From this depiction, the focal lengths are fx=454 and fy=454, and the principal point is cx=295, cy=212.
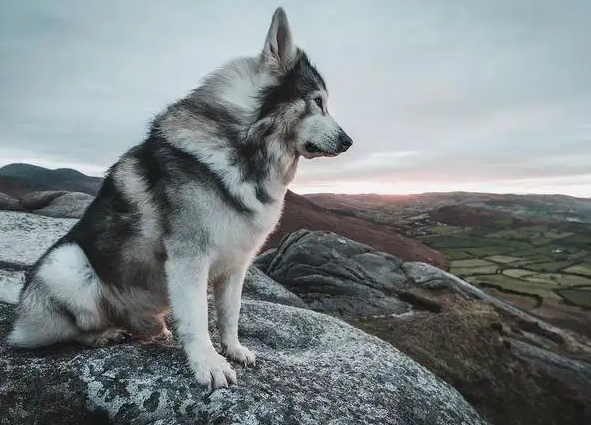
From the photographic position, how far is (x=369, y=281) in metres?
25.2

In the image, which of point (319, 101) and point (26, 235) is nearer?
point (319, 101)

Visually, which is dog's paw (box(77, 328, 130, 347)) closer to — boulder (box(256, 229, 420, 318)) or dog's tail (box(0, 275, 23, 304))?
dog's tail (box(0, 275, 23, 304))

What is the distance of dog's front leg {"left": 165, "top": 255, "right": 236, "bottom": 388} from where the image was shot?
258 inches

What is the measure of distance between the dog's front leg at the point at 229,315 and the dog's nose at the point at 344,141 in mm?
2671

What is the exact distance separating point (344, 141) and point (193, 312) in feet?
11.3

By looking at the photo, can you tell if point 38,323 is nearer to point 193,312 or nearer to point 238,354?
point 193,312

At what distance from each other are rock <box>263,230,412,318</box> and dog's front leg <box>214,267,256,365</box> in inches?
574

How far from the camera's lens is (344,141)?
711cm

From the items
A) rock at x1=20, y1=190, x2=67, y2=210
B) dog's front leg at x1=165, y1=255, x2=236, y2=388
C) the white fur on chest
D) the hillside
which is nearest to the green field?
the hillside

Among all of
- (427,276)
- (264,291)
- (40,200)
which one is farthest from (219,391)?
(40,200)

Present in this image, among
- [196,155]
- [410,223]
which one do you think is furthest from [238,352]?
[410,223]

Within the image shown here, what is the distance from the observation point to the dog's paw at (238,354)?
7.86m

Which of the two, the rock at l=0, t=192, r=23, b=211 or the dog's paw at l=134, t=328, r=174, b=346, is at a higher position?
the rock at l=0, t=192, r=23, b=211

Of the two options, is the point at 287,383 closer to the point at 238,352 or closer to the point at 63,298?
the point at 238,352
